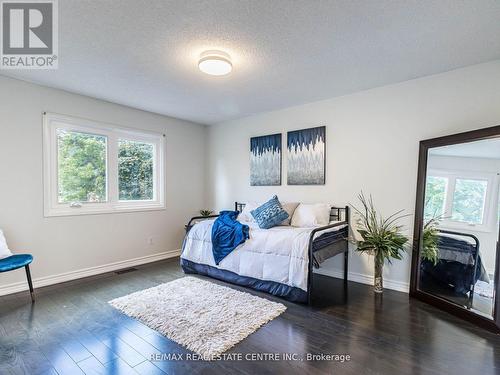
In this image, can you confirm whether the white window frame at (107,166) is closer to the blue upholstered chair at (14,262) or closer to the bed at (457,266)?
the blue upholstered chair at (14,262)

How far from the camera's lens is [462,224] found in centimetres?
253

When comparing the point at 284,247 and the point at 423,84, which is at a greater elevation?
the point at 423,84

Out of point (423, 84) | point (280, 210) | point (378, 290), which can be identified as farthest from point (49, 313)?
point (423, 84)

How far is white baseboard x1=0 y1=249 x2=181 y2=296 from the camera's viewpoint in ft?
9.78

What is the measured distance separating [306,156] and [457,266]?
2177mm

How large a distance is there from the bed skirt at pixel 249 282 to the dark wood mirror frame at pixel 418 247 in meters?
1.32

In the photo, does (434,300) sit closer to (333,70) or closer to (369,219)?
(369,219)

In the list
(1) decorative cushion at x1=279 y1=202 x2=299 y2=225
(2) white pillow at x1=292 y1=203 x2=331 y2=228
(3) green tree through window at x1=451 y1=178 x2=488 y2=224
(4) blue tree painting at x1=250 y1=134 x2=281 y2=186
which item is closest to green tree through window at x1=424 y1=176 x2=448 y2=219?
(3) green tree through window at x1=451 y1=178 x2=488 y2=224

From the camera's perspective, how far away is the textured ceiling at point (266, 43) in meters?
1.81

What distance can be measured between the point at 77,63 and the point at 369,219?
12.3 ft

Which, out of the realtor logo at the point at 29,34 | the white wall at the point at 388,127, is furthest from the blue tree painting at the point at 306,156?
the realtor logo at the point at 29,34

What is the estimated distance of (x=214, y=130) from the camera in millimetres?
5133

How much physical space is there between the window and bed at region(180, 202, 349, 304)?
99 cm

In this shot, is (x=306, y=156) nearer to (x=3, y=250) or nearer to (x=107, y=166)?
(x=107, y=166)
